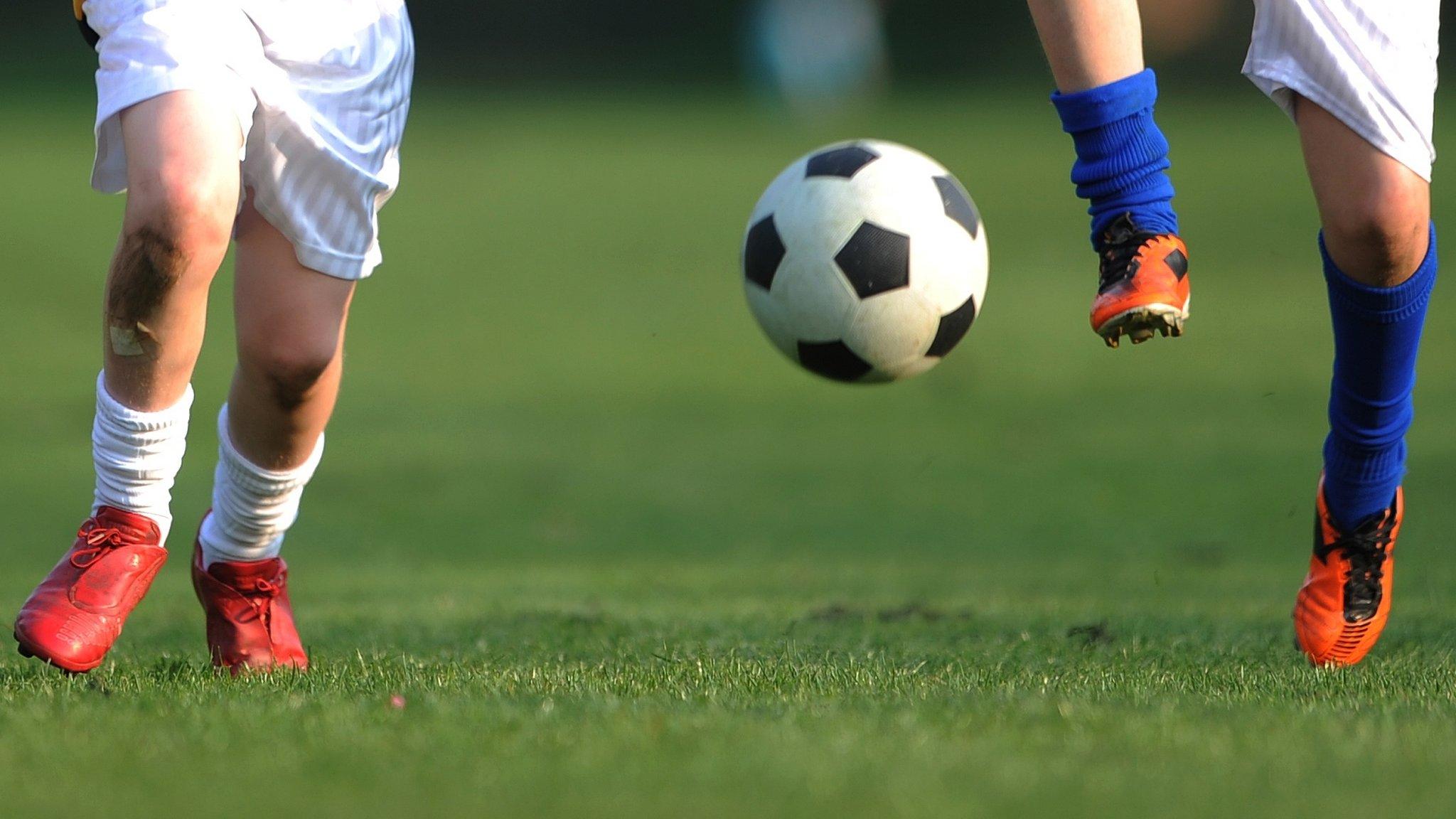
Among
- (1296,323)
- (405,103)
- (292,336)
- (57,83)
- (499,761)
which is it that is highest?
(405,103)

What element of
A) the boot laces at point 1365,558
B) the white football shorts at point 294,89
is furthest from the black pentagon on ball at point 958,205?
the white football shorts at point 294,89

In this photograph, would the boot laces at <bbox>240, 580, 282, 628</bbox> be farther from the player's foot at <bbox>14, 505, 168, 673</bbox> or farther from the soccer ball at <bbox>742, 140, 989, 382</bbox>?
the soccer ball at <bbox>742, 140, 989, 382</bbox>

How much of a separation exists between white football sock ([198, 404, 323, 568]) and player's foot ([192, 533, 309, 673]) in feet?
0.11

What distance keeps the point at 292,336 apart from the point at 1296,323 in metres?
11.4

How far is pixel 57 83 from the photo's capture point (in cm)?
3306

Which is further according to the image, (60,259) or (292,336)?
(60,259)

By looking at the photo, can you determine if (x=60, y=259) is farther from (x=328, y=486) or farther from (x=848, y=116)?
(x=848, y=116)

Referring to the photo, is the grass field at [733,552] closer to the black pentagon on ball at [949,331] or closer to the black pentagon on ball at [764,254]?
the black pentagon on ball at [949,331]

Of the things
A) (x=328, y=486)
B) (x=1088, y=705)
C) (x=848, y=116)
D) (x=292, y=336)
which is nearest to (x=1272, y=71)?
(x=1088, y=705)

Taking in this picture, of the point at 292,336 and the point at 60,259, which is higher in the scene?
the point at 292,336

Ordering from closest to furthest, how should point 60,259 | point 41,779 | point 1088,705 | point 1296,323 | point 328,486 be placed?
point 41,779, point 1088,705, point 328,486, point 1296,323, point 60,259

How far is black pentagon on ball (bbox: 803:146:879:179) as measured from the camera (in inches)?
183

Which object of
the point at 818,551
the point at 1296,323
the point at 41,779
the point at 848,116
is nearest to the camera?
the point at 41,779

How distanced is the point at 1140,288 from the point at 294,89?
1751 millimetres
